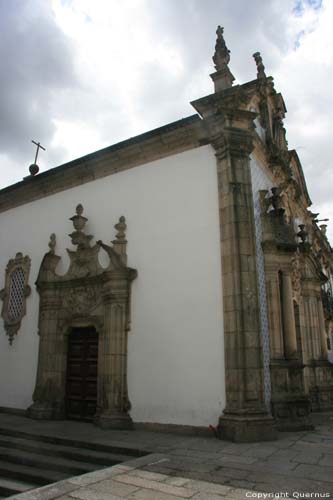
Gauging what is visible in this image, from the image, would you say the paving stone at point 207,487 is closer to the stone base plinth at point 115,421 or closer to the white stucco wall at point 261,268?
the white stucco wall at point 261,268

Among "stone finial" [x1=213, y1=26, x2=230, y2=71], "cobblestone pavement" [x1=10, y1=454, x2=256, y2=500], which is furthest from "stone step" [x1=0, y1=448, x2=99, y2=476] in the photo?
"stone finial" [x1=213, y1=26, x2=230, y2=71]

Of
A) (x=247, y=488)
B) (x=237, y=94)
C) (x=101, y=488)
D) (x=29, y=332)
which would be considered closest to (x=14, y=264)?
(x=29, y=332)

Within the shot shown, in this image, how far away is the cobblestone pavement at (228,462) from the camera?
433cm

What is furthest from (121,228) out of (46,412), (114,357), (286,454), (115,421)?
(286,454)

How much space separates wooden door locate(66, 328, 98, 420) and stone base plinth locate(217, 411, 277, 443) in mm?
3302

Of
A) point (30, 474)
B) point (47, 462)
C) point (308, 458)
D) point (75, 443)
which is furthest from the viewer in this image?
point (75, 443)

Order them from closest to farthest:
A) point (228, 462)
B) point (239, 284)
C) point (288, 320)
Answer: point (228, 462) < point (239, 284) < point (288, 320)

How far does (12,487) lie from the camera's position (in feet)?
17.8

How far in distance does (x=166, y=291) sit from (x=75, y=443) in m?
3.26

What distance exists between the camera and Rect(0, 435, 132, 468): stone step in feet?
19.4

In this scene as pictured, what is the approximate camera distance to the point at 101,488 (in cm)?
443

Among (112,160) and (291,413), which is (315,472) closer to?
(291,413)

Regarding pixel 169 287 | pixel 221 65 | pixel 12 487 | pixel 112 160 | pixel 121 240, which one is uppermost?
pixel 221 65

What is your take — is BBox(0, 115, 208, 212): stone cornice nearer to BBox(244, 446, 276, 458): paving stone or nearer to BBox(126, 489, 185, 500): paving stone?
BBox(244, 446, 276, 458): paving stone
